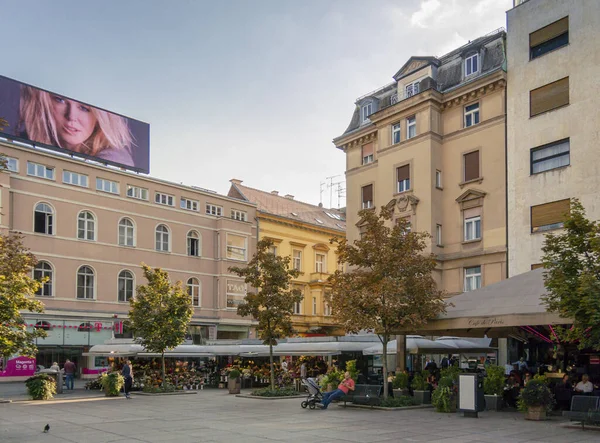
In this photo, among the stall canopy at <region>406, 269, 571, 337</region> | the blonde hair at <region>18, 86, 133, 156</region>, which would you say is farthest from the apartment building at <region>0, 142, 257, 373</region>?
the stall canopy at <region>406, 269, 571, 337</region>

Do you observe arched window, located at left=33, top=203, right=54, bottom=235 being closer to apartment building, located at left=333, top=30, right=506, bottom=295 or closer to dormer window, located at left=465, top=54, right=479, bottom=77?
apartment building, located at left=333, top=30, right=506, bottom=295

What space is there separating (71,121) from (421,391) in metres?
32.7

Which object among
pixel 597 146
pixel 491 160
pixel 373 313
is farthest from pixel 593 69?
pixel 373 313

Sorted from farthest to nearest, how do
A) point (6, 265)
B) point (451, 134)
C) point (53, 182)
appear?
point (53, 182) → point (451, 134) → point (6, 265)

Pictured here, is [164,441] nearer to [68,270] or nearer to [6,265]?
[6,265]

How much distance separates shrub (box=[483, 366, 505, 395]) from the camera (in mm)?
20234

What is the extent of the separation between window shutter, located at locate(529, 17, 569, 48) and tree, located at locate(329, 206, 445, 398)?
14.5m

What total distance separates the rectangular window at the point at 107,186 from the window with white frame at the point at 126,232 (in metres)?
2.13

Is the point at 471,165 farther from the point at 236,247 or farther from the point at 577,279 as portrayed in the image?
the point at 236,247

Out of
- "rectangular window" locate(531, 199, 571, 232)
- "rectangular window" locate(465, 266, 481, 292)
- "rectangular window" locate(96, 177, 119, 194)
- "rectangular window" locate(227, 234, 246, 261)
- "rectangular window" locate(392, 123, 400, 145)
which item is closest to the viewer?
"rectangular window" locate(531, 199, 571, 232)

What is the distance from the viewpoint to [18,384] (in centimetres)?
3838

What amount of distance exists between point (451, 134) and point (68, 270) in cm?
2537

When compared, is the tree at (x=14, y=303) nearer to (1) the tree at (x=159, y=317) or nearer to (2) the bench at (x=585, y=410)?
(1) the tree at (x=159, y=317)

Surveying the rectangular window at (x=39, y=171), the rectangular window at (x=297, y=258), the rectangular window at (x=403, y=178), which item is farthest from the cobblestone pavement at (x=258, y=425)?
the rectangular window at (x=297, y=258)
